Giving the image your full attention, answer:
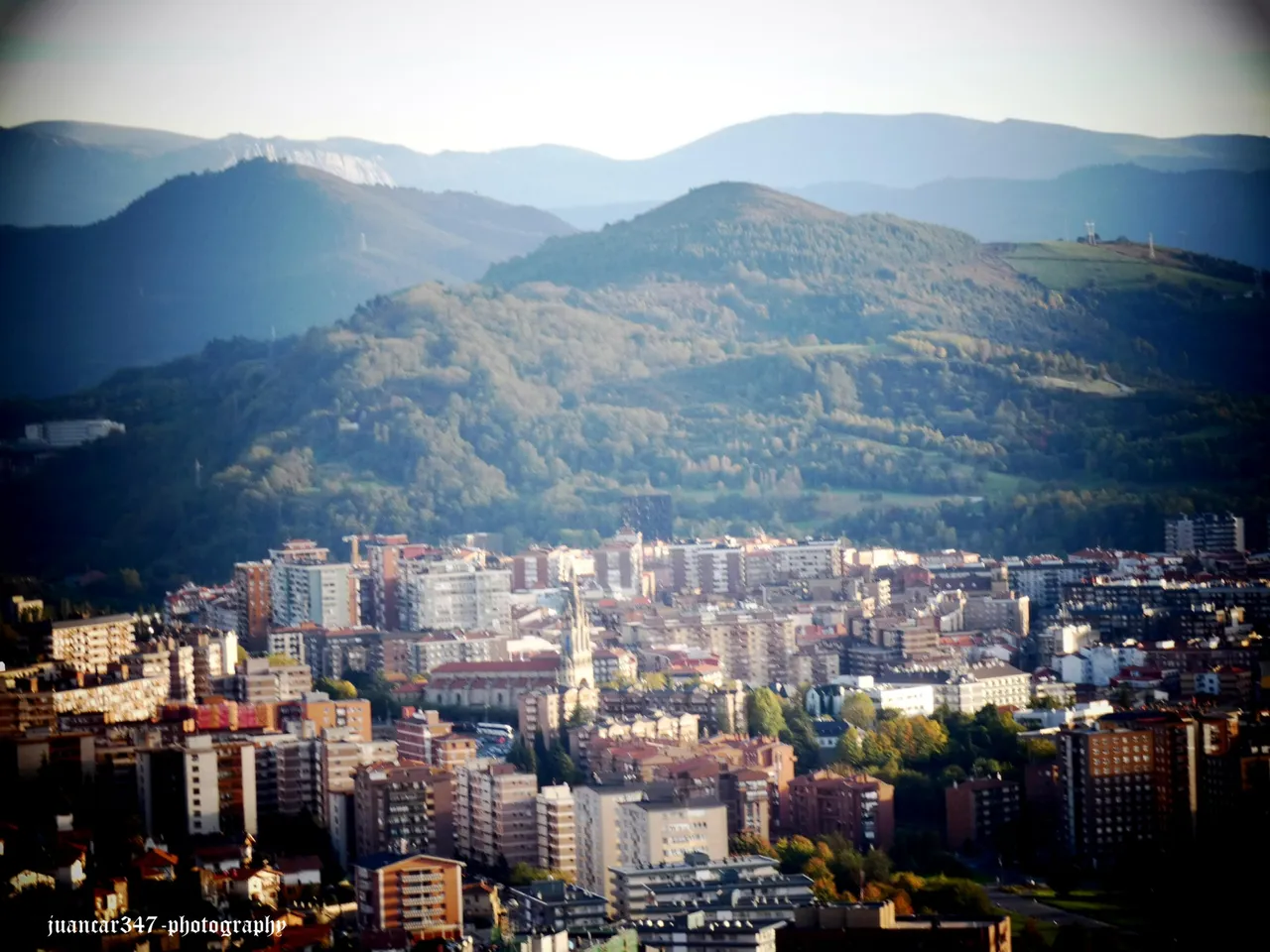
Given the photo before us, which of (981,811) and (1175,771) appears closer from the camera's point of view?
(1175,771)

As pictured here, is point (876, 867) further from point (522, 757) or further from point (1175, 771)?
point (522, 757)

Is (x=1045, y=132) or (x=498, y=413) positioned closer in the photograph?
(x=498, y=413)

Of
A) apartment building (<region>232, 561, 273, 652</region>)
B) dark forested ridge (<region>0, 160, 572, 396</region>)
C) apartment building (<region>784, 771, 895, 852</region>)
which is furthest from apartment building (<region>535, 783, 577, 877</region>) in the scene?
dark forested ridge (<region>0, 160, 572, 396</region>)

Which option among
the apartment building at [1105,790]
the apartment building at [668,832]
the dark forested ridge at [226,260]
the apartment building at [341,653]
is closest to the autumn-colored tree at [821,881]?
the apartment building at [668,832]

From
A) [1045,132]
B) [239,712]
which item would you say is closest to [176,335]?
[1045,132]

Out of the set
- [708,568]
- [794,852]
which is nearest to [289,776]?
[794,852]

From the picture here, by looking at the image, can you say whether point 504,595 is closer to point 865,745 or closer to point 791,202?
point 865,745
